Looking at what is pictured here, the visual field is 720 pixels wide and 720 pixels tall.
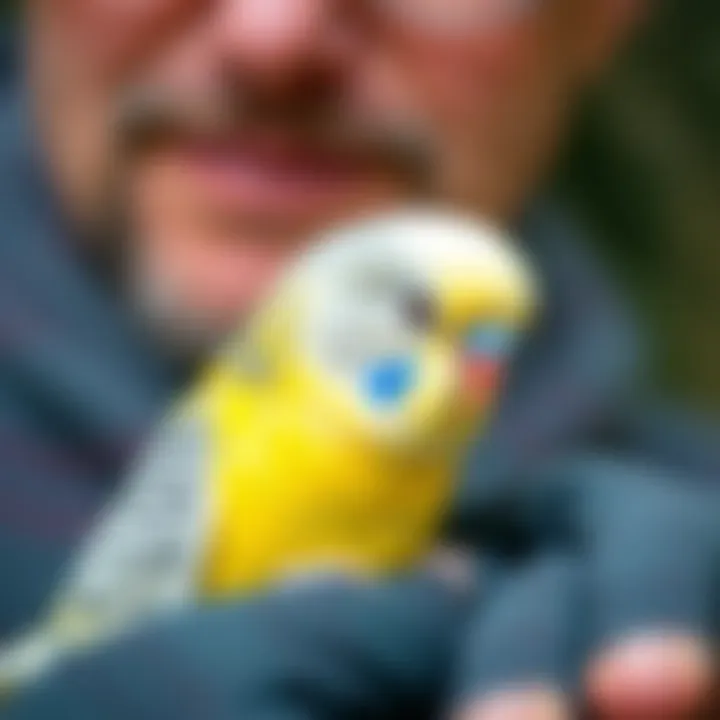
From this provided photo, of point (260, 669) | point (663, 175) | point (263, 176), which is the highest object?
point (663, 175)

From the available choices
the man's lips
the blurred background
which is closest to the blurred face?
the man's lips

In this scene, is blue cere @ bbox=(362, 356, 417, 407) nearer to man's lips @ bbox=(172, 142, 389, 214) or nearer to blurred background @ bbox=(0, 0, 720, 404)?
man's lips @ bbox=(172, 142, 389, 214)

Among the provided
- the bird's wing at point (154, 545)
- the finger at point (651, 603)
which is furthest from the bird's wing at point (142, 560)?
the finger at point (651, 603)

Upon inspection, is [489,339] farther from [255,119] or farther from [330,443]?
[255,119]

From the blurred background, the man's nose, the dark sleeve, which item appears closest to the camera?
the dark sleeve

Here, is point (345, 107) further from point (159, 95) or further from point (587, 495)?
point (587, 495)

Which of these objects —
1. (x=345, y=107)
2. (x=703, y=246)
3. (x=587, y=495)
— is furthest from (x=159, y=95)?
(x=703, y=246)

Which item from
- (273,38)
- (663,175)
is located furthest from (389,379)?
(663,175)
